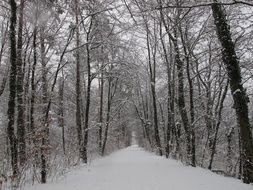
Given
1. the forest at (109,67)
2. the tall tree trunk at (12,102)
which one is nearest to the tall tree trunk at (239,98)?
the forest at (109,67)

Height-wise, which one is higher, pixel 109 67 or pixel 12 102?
pixel 109 67

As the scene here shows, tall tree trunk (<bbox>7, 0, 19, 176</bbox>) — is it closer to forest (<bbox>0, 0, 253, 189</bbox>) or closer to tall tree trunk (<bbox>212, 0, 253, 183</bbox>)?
forest (<bbox>0, 0, 253, 189</bbox>)

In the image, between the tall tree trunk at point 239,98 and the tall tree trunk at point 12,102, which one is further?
the tall tree trunk at point 239,98

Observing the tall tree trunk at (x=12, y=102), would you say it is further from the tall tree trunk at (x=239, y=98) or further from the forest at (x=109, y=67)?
the tall tree trunk at (x=239, y=98)

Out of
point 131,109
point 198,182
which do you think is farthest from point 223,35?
point 131,109

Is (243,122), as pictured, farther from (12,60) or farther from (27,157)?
(12,60)

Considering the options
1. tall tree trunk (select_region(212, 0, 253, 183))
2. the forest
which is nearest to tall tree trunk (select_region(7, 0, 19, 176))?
the forest

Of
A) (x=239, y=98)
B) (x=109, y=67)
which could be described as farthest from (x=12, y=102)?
(x=109, y=67)

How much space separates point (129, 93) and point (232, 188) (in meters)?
31.7

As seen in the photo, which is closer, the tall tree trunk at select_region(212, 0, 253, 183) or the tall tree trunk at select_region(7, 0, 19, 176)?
the tall tree trunk at select_region(7, 0, 19, 176)

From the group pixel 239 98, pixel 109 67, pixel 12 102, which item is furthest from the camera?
pixel 109 67

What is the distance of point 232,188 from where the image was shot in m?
7.90

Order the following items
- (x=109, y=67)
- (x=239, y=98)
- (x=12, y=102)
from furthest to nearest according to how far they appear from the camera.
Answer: (x=109, y=67) → (x=239, y=98) → (x=12, y=102)

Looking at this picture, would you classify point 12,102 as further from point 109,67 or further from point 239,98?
point 109,67
